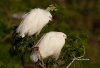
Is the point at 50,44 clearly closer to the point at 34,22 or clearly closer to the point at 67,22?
the point at 34,22

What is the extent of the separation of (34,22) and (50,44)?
1.03 feet

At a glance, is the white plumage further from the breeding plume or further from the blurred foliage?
the blurred foliage

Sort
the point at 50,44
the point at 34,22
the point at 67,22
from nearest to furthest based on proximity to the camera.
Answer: the point at 50,44 < the point at 34,22 < the point at 67,22

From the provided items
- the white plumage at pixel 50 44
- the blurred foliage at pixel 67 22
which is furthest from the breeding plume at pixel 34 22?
the blurred foliage at pixel 67 22

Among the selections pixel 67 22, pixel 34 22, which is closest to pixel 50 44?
pixel 34 22

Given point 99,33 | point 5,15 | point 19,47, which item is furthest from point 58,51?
point 99,33

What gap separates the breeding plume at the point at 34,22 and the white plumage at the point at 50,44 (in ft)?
0.72

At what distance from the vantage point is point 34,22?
335 centimetres

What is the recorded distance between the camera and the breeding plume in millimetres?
3322

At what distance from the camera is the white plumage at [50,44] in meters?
3.11

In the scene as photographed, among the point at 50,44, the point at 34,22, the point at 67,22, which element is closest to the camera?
the point at 50,44

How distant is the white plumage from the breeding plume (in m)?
0.22

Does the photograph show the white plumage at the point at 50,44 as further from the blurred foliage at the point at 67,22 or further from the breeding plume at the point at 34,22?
the blurred foliage at the point at 67,22

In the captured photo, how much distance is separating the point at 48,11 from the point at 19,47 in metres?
0.52
